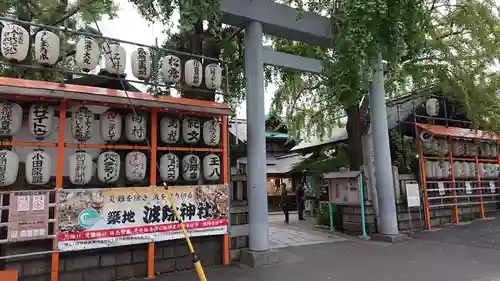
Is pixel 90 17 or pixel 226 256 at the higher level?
pixel 90 17

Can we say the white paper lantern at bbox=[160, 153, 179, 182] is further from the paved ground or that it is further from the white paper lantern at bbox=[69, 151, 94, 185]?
the paved ground

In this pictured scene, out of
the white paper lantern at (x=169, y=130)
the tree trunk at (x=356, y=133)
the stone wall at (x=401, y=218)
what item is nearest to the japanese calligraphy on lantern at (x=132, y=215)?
the white paper lantern at (x=169, y=130)

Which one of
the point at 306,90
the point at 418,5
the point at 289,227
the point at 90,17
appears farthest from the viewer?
the point at 306,90

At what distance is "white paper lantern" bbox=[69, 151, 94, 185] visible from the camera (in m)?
5.54

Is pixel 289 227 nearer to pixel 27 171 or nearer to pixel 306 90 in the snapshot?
pixel 306 90

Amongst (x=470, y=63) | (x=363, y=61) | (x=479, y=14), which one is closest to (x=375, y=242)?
(x=363, y=61)

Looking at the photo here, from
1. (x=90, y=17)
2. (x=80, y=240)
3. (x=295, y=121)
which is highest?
(x=90, y=17)

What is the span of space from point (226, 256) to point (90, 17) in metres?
6.74

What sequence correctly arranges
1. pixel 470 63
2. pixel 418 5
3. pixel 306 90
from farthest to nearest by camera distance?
1. pixel 306 90
2. pixel 470 63
3. pixel 418 5

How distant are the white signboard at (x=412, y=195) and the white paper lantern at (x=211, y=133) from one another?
6.08 meters

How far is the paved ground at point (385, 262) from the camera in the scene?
5.84m

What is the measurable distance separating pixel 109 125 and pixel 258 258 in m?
3.74

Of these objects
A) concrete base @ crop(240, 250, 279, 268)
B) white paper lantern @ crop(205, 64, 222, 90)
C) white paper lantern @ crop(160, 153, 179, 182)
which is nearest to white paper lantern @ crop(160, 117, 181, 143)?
white paper lantern @ crop(160, 153, 179, 182)

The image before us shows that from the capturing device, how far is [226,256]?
22.4ft
